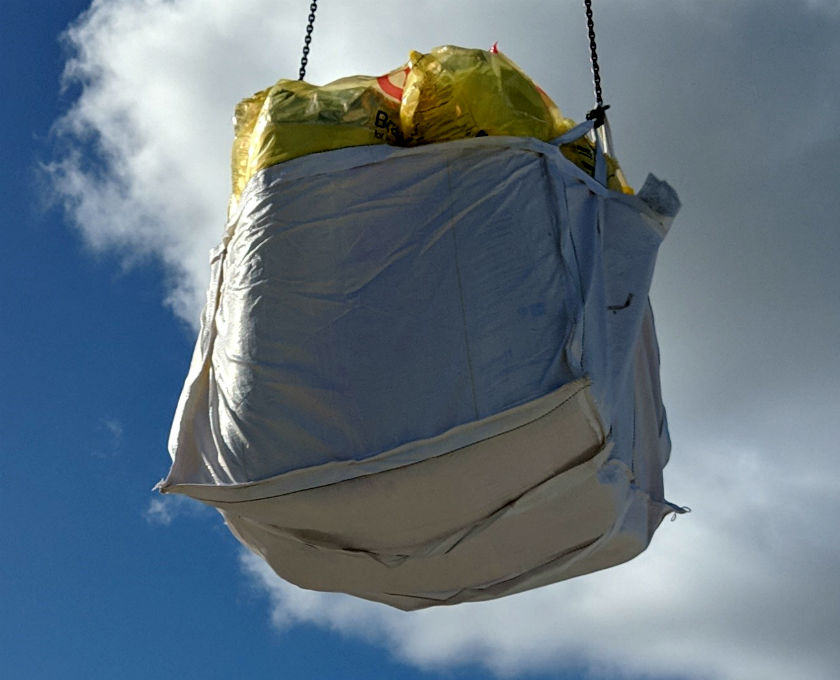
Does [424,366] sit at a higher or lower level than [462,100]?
lower

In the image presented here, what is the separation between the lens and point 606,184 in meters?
5.96

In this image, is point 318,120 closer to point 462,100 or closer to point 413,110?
point 413,110

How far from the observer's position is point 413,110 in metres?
5.62

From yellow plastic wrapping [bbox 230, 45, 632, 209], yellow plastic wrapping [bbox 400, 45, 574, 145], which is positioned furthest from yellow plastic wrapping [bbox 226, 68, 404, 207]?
yellow plastic wrapping [bbox 400, 45, 574, 145]

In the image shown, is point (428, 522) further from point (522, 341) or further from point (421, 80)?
point (421, 80)

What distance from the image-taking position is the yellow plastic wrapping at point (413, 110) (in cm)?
555

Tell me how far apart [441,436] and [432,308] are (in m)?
0.45

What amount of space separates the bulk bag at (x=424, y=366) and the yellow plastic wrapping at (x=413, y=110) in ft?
0.27

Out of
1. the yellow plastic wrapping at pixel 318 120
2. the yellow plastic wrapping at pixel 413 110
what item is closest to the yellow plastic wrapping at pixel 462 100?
the yellow plastic wrapping at pixel 413 110

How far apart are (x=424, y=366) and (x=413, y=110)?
102 cm

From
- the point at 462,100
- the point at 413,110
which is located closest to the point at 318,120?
the point at 413,110

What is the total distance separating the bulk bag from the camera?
5219 mm

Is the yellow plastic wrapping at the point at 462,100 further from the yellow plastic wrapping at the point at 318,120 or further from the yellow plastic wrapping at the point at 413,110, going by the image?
the yellow plastic wrapping at the point at 318,120

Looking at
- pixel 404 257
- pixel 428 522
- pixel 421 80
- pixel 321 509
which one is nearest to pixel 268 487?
pixel 321 509
